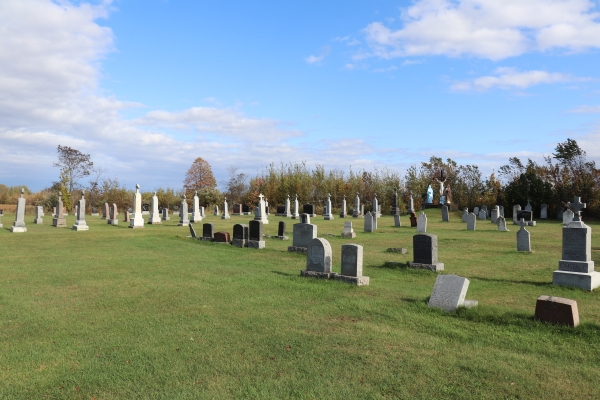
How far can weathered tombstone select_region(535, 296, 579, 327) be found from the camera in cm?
618

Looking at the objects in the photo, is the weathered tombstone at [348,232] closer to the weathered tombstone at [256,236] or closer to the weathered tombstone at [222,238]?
the weathered tombstone at [256,236]

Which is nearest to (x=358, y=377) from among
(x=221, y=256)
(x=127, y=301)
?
(x=127, y=301)

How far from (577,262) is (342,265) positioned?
526cm

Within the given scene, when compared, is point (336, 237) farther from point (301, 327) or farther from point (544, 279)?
point (301, 327)

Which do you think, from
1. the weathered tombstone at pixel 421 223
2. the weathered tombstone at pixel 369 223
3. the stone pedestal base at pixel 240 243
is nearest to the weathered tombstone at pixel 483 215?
the weathered tombstone at pixel 421 223

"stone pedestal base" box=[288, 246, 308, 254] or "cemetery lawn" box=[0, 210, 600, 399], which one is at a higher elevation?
"stone pedestal base" box=[288, 246, 308, 254]

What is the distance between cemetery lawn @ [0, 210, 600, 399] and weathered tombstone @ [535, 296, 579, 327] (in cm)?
16

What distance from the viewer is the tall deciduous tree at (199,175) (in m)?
63.2

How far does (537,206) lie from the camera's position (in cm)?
3912

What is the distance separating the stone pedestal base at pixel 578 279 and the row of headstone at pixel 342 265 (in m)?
4.36

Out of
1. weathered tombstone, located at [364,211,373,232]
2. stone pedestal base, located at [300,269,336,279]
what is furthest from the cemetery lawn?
weathered tombstone, located at [364,211,373,232]

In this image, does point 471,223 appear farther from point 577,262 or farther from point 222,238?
point 577,262

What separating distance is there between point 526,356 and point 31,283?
32.3 feet

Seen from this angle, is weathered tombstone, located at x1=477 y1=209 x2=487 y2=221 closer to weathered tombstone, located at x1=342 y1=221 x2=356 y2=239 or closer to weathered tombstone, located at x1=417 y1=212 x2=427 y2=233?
weathered tombstone, located at x1=417 y1=212 x2=427 y2=233
